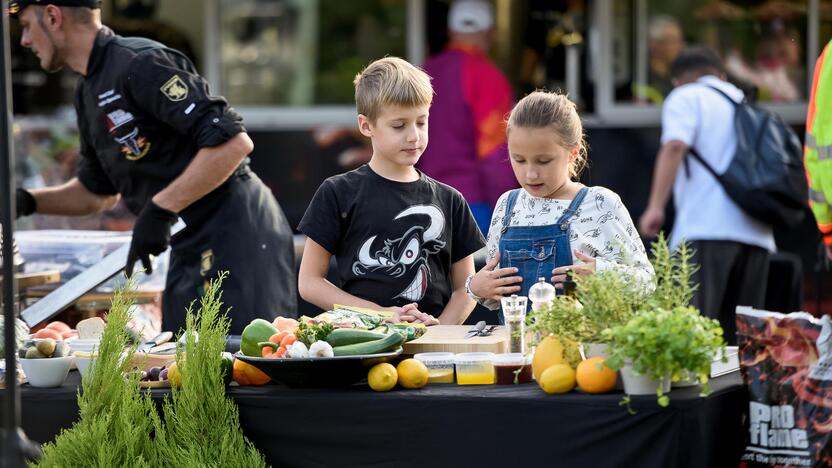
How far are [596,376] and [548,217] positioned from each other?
0.76m

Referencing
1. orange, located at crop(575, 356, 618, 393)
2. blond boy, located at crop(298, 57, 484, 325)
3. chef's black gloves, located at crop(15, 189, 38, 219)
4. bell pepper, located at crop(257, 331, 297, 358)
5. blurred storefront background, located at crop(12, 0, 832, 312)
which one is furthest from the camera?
blurred storefront background, located at crop(12, 0, 832, 312)

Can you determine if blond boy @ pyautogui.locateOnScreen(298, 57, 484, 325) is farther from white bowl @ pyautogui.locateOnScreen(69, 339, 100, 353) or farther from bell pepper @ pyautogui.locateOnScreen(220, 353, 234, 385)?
white bowl @ pyautogui.locateOnScreen(69, 339, 100, 353)

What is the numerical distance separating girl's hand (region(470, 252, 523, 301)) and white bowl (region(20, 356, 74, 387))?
1137mm

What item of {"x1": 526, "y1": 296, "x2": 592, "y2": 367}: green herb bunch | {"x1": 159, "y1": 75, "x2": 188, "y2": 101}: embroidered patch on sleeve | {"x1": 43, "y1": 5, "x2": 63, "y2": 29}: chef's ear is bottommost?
{"x1": 526, "y1": 296, "x2": 592, "y2": 367}: green herb bunch

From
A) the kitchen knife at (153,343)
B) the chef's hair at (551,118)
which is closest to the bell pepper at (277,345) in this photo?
the kitchen knife at (153,343)

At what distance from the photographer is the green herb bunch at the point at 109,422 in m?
3.00

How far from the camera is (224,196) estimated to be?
4.50m

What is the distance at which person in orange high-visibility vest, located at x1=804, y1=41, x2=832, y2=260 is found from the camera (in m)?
3.65

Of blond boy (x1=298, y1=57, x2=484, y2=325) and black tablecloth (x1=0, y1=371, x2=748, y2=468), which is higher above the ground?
blond boy (x1=298, y1=57, x2=484, y2=325)

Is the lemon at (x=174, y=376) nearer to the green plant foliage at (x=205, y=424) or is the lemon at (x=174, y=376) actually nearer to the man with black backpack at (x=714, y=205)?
the green plant foliage at (x=205, y=424)

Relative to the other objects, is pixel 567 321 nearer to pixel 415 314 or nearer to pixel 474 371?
pixel 474 371

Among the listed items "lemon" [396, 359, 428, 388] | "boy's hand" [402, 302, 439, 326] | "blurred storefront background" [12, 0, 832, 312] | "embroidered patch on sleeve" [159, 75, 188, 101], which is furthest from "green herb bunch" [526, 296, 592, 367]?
"blurred storefront background" [12, 0, 832, 312]

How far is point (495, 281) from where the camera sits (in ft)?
11.1

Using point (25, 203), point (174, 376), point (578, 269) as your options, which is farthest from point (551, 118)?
point (25, 203)
